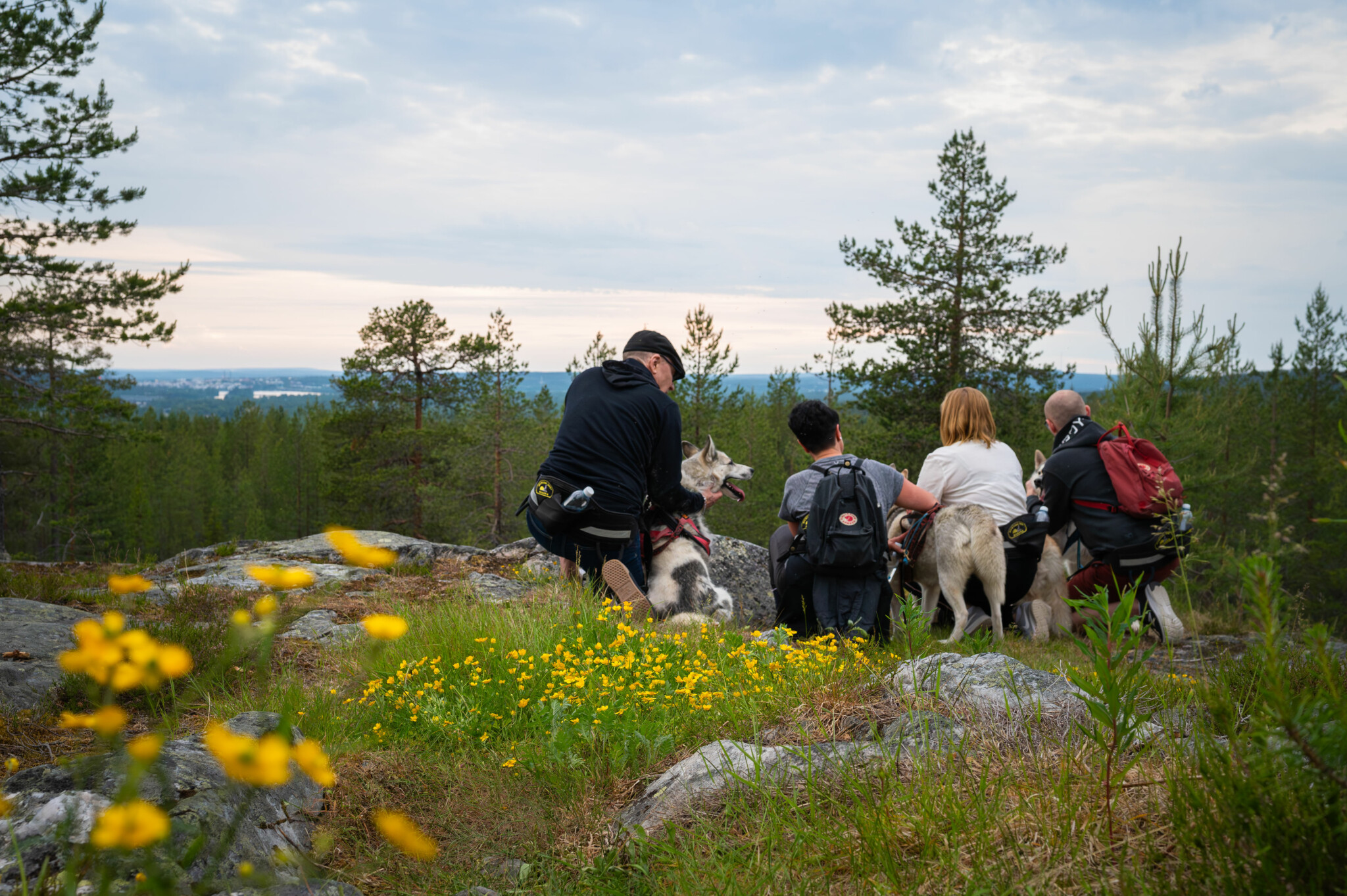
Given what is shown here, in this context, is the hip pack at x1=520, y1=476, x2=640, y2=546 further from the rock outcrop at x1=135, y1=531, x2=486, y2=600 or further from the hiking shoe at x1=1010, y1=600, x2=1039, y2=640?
the hiking shoe at x1=1010, y1=600, x2=1039, y2=640

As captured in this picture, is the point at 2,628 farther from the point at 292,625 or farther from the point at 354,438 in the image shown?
the point at 354,438

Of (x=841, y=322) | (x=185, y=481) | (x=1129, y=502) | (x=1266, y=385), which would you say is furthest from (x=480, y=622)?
(x=185, y=481)

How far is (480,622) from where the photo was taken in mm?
4125

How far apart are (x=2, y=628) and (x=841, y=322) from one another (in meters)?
19.0

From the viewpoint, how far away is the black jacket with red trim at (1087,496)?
585cm

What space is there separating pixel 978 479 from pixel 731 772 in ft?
14.5

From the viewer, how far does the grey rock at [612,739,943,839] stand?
95.3 inches

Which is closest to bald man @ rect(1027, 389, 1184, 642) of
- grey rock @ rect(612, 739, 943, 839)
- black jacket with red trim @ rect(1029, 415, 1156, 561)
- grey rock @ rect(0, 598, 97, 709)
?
black jacket with red trim @ rect(1029, 415, 1156, 561)

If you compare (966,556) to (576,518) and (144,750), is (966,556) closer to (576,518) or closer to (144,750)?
(576,518)

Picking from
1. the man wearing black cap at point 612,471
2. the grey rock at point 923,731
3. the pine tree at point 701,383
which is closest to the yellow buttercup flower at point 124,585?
the grey rock at point 923,731

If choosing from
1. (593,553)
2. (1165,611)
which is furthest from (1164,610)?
(593,553)

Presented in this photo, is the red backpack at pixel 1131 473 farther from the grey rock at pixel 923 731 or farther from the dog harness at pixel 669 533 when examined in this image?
the grey rock at pixel 923 731

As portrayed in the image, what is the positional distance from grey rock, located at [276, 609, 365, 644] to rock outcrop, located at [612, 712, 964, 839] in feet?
9.23

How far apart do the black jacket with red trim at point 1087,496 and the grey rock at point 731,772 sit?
4.24m
